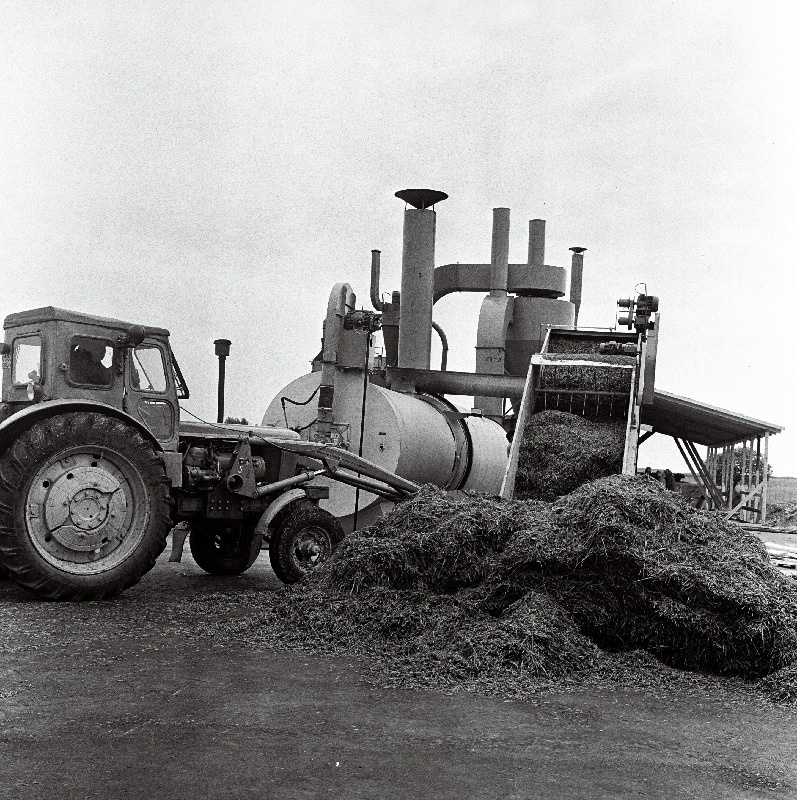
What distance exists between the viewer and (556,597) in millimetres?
7887

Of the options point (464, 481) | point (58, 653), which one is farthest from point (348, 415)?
point (58, 653)

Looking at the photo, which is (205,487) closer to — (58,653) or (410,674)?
(58,653)

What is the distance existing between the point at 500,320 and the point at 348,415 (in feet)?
43.6

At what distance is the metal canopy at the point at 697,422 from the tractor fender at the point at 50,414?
1310cm

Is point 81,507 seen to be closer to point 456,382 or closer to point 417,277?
point 456,382

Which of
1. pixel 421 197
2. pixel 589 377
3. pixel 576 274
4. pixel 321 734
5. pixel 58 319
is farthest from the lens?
pixel 576 274

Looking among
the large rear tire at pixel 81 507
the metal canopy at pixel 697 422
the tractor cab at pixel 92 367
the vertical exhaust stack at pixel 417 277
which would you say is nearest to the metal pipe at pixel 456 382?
the vertical exhaust stack at pixel 417 277

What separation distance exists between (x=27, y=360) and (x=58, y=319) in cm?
69

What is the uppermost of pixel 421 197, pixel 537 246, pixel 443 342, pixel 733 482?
pixel 537 246

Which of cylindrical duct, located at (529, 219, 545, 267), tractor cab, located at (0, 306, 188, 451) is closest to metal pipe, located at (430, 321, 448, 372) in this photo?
cylindrical duct, located at (529, 219, 545, 267)

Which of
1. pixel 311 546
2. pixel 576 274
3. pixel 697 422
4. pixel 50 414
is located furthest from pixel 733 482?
pixel 50 414

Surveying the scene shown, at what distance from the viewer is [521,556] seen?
27.0 ft

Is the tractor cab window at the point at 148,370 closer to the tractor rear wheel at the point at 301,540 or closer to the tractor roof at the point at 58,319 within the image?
the tractor roof at the point at 58,319

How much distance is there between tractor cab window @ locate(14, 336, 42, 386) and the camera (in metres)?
10.2
